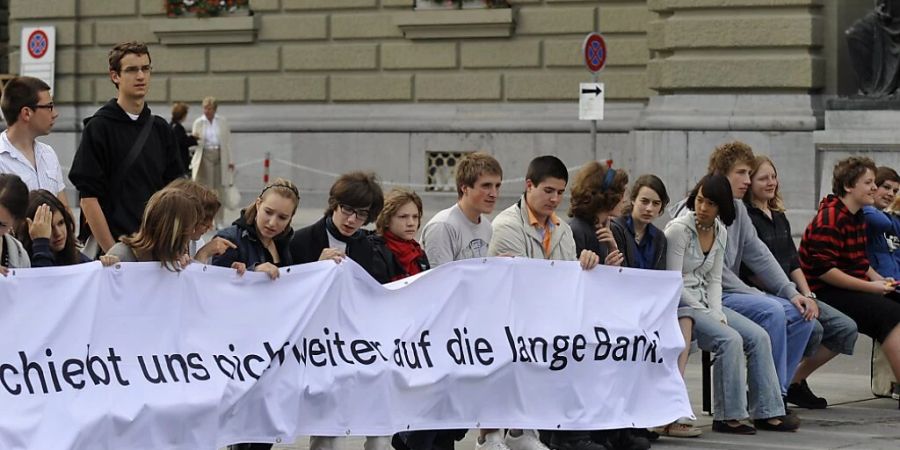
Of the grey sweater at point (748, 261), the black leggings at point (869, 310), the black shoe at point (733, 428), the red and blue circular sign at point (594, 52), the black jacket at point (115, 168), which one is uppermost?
the red and blue circular sign at point (594, 52)

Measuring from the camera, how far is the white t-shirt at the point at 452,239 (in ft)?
27.6

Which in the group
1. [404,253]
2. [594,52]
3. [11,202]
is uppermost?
[594,52]

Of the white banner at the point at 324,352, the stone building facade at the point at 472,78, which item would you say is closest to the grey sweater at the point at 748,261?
the white banner at the point at 324,352

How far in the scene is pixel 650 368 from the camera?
877cm

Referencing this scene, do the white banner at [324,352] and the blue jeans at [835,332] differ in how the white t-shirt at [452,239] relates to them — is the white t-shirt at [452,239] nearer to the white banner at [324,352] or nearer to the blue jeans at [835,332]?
the white banner at [324,352]

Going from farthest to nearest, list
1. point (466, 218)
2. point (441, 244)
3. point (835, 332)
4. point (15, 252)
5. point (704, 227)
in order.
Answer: point (835, 332) < point (704, 227) < point (466, 218) < point (441, 244) < point (15, 252)

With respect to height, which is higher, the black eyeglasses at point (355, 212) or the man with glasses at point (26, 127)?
the man with glasses at point (26, 127)

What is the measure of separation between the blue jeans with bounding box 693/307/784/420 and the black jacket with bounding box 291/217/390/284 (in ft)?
6.71

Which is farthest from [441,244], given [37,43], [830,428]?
[37,43]

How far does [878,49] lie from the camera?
19.3 meters

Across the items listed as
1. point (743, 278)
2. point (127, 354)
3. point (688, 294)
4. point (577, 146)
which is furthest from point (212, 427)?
point (577, 146)

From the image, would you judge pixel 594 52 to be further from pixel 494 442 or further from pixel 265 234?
pixel 265 234

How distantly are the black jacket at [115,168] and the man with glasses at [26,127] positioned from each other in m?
0.16

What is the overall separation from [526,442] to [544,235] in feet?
3.22
